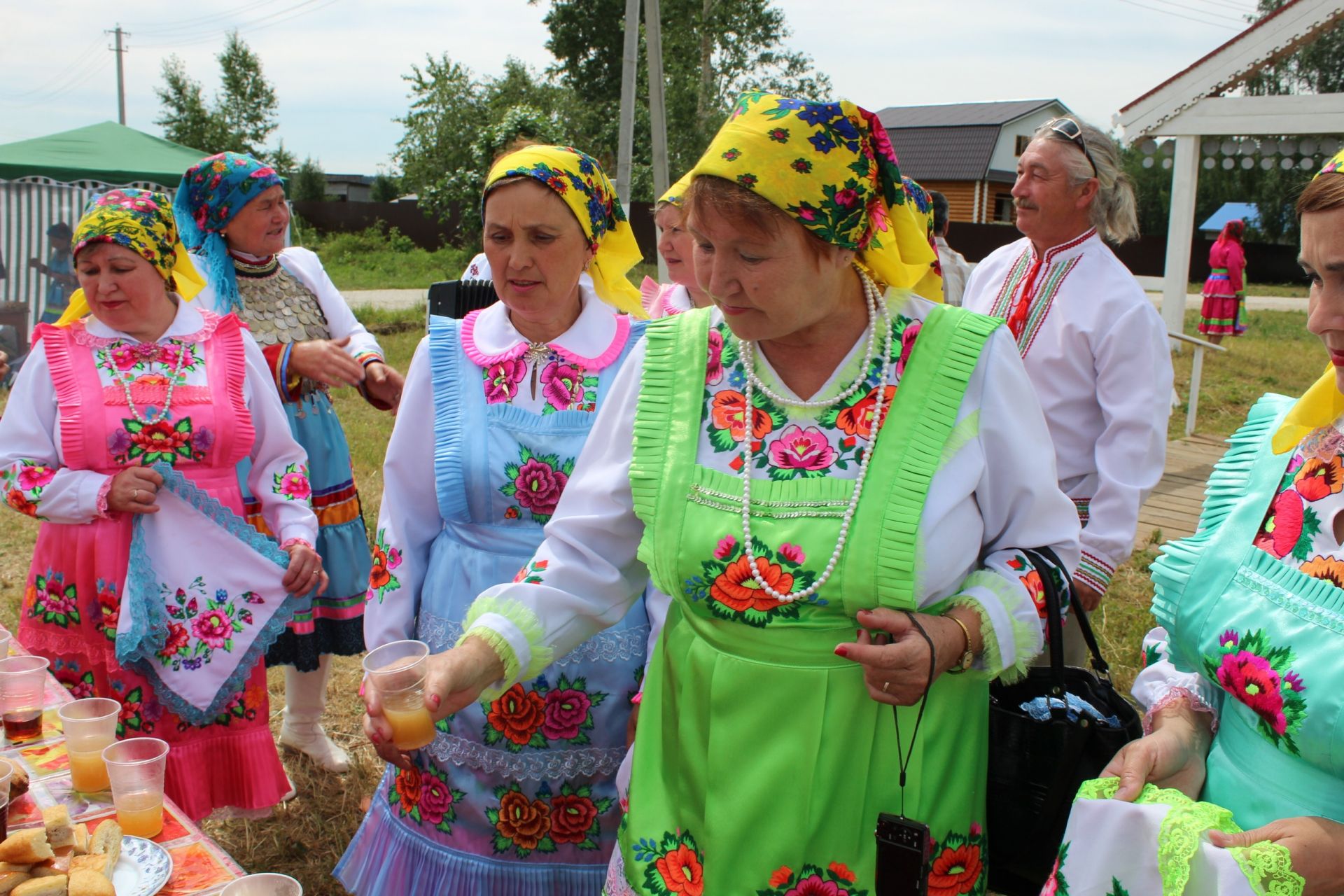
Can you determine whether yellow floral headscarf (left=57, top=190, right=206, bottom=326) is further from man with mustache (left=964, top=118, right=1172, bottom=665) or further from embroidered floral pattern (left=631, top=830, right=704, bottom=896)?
man with mustache (left=964, top=118, right=1172, bottom=665)

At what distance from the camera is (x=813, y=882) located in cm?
165

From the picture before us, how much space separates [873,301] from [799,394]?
198 mm

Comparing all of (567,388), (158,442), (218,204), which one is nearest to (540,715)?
(567,388)

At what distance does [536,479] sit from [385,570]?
15.6 inches

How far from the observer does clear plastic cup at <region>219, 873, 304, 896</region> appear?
4.88ft

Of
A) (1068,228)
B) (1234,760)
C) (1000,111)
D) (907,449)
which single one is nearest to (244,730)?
(907,449)

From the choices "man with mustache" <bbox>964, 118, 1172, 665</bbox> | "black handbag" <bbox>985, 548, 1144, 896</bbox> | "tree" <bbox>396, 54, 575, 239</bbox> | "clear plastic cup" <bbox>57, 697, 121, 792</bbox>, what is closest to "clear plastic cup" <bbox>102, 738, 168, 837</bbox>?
"clear plastic cup" <bbox>57, 697, 121, 792</bbox>

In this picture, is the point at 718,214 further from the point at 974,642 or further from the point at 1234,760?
the point at 1234,760

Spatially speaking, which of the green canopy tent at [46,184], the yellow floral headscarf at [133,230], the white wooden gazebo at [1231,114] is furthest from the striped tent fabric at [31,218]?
the white wooden gazebo at [1231,114]

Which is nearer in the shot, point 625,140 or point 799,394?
point 799,394

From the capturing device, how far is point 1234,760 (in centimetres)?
151

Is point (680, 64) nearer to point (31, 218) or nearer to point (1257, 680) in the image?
point (31, 218)

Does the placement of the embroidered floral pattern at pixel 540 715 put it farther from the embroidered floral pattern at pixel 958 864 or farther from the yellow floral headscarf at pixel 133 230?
the yellow floral headscarf at pixel 133 230

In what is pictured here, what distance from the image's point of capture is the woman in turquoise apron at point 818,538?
1604 millimetres
